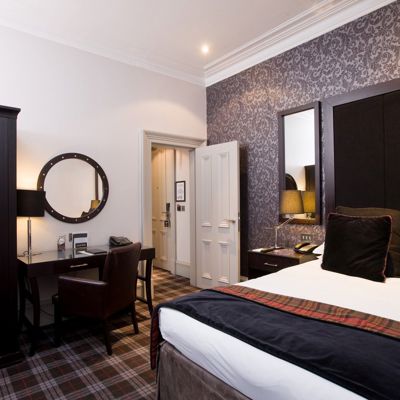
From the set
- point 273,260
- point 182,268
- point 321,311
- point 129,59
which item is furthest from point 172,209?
point 321,311

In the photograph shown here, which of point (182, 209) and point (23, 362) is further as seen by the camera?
point (182, 209)

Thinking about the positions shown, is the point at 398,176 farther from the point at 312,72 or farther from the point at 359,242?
the point at 312,72

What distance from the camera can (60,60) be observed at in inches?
133

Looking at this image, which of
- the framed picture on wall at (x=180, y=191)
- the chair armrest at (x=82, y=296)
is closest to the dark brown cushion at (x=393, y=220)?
the chair armrest at (x=82, y=296)

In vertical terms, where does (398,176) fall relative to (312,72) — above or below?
below

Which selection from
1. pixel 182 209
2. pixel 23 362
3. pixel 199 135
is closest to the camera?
pixel 23 362

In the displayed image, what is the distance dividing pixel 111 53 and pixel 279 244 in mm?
3002

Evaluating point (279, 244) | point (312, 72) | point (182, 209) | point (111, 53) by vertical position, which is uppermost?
point (111, 53)

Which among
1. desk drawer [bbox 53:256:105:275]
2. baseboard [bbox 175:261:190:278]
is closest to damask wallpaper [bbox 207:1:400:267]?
baseboard [bbox 175:261:190:278]

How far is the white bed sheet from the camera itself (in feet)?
3.47

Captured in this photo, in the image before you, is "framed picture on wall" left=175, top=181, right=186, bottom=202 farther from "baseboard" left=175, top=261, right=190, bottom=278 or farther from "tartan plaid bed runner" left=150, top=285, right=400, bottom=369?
"tartan plaid bed runner" left=150, top=285, right=400, bottom=369

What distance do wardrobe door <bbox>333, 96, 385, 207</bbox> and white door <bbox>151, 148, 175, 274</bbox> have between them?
2.93 m

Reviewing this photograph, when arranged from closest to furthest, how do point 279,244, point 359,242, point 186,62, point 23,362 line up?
1. point 359,242
2. point 23,362
3. point 279,244
4. point 186,62

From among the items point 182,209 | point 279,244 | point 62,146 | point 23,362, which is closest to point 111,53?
point 62,146
